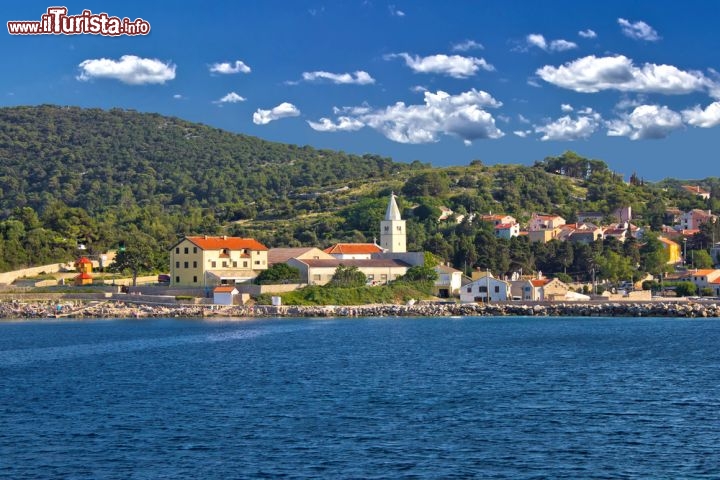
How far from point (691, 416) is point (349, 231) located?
82743 millimetres

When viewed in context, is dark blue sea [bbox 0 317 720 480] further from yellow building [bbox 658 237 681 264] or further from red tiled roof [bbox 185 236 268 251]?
yellow building [bbox 658 237 681 264]

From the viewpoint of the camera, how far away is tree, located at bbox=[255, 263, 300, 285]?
73.9m

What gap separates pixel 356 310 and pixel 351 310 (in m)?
0.33

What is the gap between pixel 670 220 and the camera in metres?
128

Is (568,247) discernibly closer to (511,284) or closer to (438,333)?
(511,284)

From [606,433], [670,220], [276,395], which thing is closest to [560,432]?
[606,433]

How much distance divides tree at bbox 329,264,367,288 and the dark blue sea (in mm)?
24379

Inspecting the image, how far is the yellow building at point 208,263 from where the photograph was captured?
7681 cm

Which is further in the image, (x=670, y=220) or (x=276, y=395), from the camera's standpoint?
(x=670, y=220)

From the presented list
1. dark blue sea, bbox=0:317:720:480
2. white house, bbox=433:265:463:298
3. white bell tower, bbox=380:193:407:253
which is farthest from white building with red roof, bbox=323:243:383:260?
dark blue sea, bbox=0:317:720:480

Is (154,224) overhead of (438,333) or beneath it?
overhead

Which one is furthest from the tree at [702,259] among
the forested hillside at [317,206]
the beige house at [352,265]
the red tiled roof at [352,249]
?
the beige house at [352,265]

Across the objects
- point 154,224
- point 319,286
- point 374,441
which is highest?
point 154,224

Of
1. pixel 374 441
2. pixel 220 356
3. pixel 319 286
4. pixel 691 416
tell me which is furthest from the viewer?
pixel 319 286
